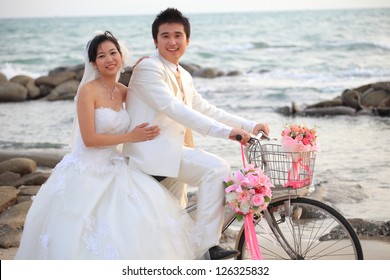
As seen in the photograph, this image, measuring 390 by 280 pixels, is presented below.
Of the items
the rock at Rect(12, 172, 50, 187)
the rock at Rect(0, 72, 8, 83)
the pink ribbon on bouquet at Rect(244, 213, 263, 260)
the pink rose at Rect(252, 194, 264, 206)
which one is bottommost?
the rock at Rect(0, 72, 8, 83)

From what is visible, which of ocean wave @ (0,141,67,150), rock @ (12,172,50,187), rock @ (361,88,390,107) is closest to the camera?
rock @ (12,172,50,187)

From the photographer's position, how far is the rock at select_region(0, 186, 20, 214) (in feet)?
17.8

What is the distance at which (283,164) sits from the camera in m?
3.31

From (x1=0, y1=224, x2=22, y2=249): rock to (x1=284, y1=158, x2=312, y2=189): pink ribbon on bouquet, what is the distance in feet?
7.24

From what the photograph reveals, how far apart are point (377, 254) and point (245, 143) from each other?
1.66m

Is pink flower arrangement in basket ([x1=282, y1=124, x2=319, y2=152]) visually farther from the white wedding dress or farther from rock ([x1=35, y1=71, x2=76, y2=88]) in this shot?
rock ([x1=35, y1=71, x2=76, y2=88])

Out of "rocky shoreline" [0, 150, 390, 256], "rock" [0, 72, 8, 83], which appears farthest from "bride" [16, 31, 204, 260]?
"rock" [0, 72, 8, 83]

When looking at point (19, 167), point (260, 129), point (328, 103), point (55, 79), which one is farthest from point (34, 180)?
point (55, 79)

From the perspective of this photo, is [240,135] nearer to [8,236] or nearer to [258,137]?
[258,137]

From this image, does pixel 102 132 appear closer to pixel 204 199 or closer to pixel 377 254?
pixel 204 199

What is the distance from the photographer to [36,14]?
48.0ft

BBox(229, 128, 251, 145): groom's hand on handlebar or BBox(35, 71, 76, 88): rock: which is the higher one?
BBox(229, 128, 251, 145): groom's hand on handlebar
